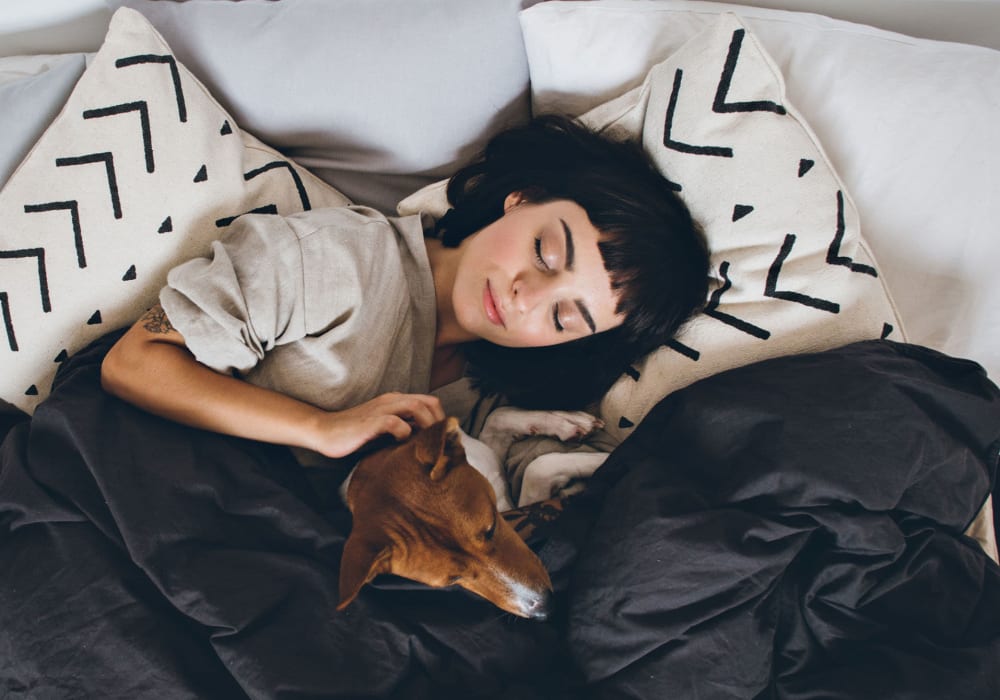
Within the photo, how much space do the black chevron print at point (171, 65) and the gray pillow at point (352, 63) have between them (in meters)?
0.17

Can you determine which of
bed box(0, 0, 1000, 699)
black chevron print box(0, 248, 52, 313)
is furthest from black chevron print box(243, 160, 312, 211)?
black chevron print box(0, 248, 52, 313)

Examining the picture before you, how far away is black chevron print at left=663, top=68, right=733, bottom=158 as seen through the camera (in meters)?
1.77

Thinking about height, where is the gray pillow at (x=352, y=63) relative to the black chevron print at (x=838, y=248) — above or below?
above

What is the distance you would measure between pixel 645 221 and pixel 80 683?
5.39 feet

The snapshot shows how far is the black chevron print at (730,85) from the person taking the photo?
69.1 inches

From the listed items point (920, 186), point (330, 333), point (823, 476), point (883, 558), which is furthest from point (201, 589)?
point (920, 186)

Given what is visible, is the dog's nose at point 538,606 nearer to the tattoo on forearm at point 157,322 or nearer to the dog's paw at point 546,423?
the dog's paw at point 546,423

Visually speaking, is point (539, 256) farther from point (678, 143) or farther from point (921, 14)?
point (921, 14)

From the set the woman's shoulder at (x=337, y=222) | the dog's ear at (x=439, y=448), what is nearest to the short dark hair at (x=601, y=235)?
the woman's shoulder at (x=337, y=222)

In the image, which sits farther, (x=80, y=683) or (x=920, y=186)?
(x=920, y=186)

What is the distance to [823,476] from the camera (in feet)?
4.63

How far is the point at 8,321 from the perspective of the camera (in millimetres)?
1659

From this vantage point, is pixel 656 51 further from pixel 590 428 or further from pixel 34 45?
pixel 34 45

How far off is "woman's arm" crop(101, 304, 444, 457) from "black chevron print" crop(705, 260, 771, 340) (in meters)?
0.87
